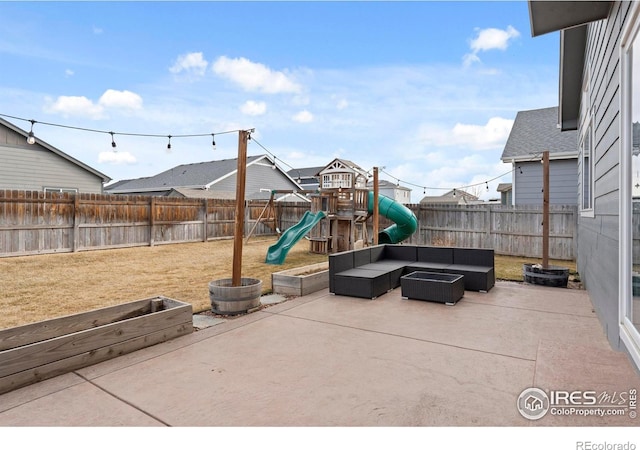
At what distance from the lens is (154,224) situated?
12.6 meters

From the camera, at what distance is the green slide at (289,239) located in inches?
356

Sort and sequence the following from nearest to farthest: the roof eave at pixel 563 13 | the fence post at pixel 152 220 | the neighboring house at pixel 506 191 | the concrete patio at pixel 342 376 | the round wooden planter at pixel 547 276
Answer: the concrete patio at pixel 342 376 → the roof eave at pixel 563 13 → the round wooden planter at pixel 547 276 → the fence post at pixel 152 220 → the neighboring house at pixel 506 191

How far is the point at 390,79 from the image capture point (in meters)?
10.6

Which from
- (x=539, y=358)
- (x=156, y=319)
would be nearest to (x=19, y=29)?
(x=156, y=319)

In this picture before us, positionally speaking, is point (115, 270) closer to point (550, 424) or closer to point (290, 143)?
point (550, 424)

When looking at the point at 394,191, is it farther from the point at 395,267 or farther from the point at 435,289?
the point at 435,289

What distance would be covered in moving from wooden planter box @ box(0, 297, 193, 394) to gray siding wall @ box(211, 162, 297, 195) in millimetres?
18128

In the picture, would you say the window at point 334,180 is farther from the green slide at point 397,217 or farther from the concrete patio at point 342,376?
the concrete patio at point 342,376

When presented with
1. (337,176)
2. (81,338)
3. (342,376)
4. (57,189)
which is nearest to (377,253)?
(342,376)

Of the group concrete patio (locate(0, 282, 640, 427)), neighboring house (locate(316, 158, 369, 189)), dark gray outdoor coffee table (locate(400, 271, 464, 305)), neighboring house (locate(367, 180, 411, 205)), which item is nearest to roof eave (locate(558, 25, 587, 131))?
dark gray outdoor coffee table (locate(400, 271, 464, 305))

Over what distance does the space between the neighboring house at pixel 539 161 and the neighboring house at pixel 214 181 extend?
41.9 feet

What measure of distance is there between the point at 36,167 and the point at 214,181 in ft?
29.0

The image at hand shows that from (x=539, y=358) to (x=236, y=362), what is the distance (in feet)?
8.32

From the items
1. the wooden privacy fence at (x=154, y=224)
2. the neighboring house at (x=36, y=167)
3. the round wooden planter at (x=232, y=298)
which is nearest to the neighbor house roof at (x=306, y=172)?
the wooden privacy fence at (x=154, y=224)
